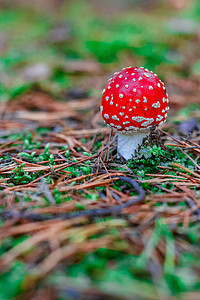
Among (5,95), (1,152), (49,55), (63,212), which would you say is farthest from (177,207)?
(49,55)

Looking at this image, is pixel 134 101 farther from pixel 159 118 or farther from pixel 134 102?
pixel 159 118

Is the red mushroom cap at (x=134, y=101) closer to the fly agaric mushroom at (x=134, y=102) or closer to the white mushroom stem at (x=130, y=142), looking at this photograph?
the fly agaric mushroom at (x=134, y=102)

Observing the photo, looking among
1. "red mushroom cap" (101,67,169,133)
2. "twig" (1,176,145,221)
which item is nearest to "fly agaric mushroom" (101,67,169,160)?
"red mushroom cap" (101,67,169,133)

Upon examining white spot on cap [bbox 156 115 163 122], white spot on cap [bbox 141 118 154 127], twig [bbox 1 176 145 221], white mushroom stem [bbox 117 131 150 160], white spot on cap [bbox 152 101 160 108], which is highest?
white spot on cap [bbox 152 101 160 108]

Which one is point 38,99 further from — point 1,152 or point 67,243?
point 67,243

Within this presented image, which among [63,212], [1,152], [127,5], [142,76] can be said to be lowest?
[63,212]

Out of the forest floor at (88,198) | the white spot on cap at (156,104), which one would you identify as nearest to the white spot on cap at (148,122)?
the white spot on cap at (156,104)

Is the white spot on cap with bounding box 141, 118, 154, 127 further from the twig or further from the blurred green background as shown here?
the blurred green background
